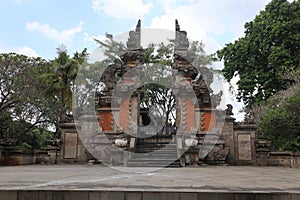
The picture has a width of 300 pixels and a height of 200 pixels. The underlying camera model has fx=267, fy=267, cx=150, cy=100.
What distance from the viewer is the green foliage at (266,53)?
19.7 meters

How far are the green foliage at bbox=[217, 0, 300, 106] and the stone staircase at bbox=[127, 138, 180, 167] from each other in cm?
1133

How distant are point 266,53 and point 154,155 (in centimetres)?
1516

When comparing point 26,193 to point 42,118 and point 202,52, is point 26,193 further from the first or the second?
point 202,52

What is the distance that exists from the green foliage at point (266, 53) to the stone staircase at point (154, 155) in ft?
37.2

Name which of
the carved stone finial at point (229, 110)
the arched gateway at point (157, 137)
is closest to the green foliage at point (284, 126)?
the arched gateway at point (157, 137)

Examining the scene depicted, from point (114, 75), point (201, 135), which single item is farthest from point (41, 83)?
point (201, 135)

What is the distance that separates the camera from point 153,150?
37.0 feet

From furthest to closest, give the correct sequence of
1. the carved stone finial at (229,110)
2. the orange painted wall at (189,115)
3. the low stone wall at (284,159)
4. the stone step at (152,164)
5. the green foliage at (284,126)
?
1. the orange painted wall at (189,115)
2. the carved stone finial at (229,110)
3. the green foliage at (284,126)
4. the low stone wall at (284,159)
5. the stone step at (152,164)

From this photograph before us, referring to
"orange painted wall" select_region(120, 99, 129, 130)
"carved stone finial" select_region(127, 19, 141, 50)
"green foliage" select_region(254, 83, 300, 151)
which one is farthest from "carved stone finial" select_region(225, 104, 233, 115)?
"carved stone finial" select_region(127, 19, 141, 50)

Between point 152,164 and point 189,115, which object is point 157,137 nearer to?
point 189,115

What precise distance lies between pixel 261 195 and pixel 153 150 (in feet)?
26.0

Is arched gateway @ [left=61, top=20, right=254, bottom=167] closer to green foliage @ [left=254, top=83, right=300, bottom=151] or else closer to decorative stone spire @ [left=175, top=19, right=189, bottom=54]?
decorative stone spire @ [left=175, top=19, right=189, bottom=54]

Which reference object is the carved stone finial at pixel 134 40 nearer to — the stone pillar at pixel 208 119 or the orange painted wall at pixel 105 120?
the orange painted wall at pixel 105 120

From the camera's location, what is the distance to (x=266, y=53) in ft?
69.4
